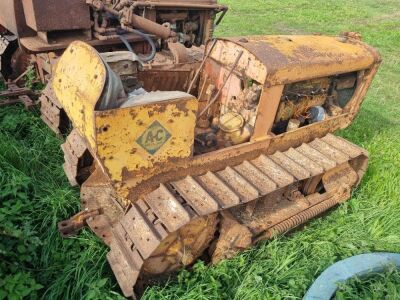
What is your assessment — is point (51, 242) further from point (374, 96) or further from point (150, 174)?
point (374, 96)

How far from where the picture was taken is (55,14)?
4707 millimetres

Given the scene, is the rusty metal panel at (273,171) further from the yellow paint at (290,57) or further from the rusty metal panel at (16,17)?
the rusty metal panel at (16,17)

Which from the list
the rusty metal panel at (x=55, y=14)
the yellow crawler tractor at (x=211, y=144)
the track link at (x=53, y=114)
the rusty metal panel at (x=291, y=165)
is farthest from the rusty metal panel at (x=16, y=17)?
the rusty metal panel at (x=291, y=165)

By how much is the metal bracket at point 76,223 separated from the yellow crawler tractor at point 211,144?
1cm

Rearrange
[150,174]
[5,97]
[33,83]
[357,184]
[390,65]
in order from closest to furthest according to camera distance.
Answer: [150,174] → [357,184] → [5,97] → [33,83] → [390,65]

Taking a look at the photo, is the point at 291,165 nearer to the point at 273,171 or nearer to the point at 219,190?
the point at 273,171

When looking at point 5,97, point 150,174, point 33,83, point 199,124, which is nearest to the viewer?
point 150,174

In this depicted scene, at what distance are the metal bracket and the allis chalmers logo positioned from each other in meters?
1.08

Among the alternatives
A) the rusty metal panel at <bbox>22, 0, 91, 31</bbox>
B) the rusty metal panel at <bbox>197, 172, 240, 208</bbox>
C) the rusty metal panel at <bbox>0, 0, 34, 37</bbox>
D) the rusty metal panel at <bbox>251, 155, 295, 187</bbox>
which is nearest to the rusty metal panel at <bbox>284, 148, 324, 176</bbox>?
the rusty metal panel at <bbox>251, 155, 295, 187</bbox>

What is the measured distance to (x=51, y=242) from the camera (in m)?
3.35

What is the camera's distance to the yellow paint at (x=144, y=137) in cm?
252

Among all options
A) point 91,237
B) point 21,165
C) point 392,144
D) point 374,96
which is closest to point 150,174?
point 91,237

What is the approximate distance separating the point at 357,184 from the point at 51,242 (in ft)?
10.8

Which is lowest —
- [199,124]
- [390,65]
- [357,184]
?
[390,65]
